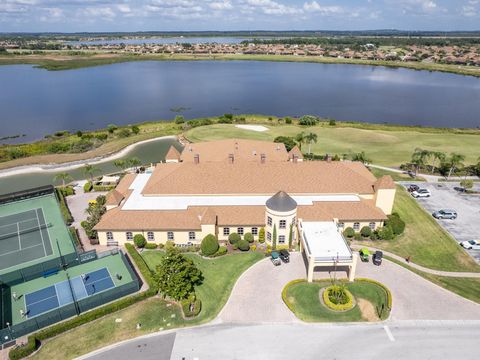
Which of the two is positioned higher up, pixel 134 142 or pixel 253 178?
pixel 253 178

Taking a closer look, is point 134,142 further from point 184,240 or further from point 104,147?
point 184,240

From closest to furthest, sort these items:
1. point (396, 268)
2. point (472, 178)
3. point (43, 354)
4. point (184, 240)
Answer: point (43, 354), point (396, 268), point (184, 240), point (472, 178)

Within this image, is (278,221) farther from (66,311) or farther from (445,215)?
(445,215)

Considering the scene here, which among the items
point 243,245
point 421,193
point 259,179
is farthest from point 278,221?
point 421,193

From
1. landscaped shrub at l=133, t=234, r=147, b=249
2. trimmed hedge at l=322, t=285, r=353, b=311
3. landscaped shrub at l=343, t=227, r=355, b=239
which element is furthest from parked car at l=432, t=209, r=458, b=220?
landscaped shrub at l=133, t=234, r=147, b=249

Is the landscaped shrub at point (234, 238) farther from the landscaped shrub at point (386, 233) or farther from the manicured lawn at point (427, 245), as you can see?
the landscaped shrub at point (386, 233)

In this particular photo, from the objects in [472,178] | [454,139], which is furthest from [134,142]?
[454,139]
